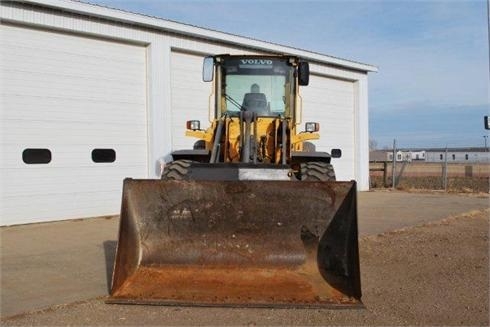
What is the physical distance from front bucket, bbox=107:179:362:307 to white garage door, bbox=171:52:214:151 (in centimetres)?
824

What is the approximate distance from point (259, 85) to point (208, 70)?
0.85 metres

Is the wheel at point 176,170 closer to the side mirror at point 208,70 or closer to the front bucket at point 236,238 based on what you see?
the side mirror at point 208,70

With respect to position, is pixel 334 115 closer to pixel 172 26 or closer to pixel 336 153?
pixel 336 153

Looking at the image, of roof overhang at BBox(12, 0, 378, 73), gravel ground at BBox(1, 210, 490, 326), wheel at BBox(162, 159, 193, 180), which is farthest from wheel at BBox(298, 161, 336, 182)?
roof overhang at BBox(12, 0, 378, 73)

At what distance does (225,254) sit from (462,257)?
12.4 feet

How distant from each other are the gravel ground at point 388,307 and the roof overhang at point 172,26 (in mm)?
7894

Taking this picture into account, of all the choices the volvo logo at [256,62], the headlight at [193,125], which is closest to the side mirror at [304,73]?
the volvo logo at [256,62]

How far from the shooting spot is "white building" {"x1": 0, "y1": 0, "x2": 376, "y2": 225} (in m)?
11.5

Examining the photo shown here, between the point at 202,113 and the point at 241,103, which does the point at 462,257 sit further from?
the point at 202,113

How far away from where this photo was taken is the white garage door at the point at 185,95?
1443cm

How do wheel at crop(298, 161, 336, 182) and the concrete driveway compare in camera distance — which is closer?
the concrete driveway

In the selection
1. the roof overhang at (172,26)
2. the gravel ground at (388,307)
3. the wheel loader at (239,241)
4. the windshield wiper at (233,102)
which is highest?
the roof overhang at (172,26)

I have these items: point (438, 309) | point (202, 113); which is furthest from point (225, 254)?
point (202, 113)

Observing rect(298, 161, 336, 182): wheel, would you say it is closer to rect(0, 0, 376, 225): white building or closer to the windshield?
the windshield
